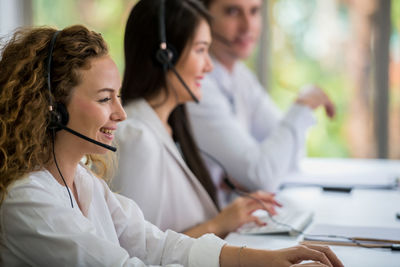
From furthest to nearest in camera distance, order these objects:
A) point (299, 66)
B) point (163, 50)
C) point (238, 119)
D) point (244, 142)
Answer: point (299, 66)
point (238, 119)
point (244, 142)
point (163, 50)

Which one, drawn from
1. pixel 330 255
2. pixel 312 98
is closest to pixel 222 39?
pixel 312 98

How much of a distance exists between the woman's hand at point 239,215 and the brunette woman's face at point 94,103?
54cm

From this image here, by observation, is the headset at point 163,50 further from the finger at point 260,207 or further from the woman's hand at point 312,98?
the woman's hand at point 312,98

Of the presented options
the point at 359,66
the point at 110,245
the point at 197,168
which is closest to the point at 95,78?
the point at 110,245

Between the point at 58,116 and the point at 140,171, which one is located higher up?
the point at 58,116

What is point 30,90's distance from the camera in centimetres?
99

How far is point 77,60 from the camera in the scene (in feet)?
3.41

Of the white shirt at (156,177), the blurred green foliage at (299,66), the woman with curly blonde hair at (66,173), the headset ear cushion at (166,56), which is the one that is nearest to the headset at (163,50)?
the headset ear cushion at (166,56)

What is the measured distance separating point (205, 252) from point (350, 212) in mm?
730

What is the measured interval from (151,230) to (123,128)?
1.47ft

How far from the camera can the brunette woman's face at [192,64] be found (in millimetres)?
1718

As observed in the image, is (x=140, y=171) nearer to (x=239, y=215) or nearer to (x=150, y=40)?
(x=239, y=215)

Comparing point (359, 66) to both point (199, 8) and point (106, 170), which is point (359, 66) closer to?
point (199, 8)

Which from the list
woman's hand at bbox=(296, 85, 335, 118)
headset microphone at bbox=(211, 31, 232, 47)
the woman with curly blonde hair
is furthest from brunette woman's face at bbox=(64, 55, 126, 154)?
headset microphone at bbox=(211, 31, 232, 47)
